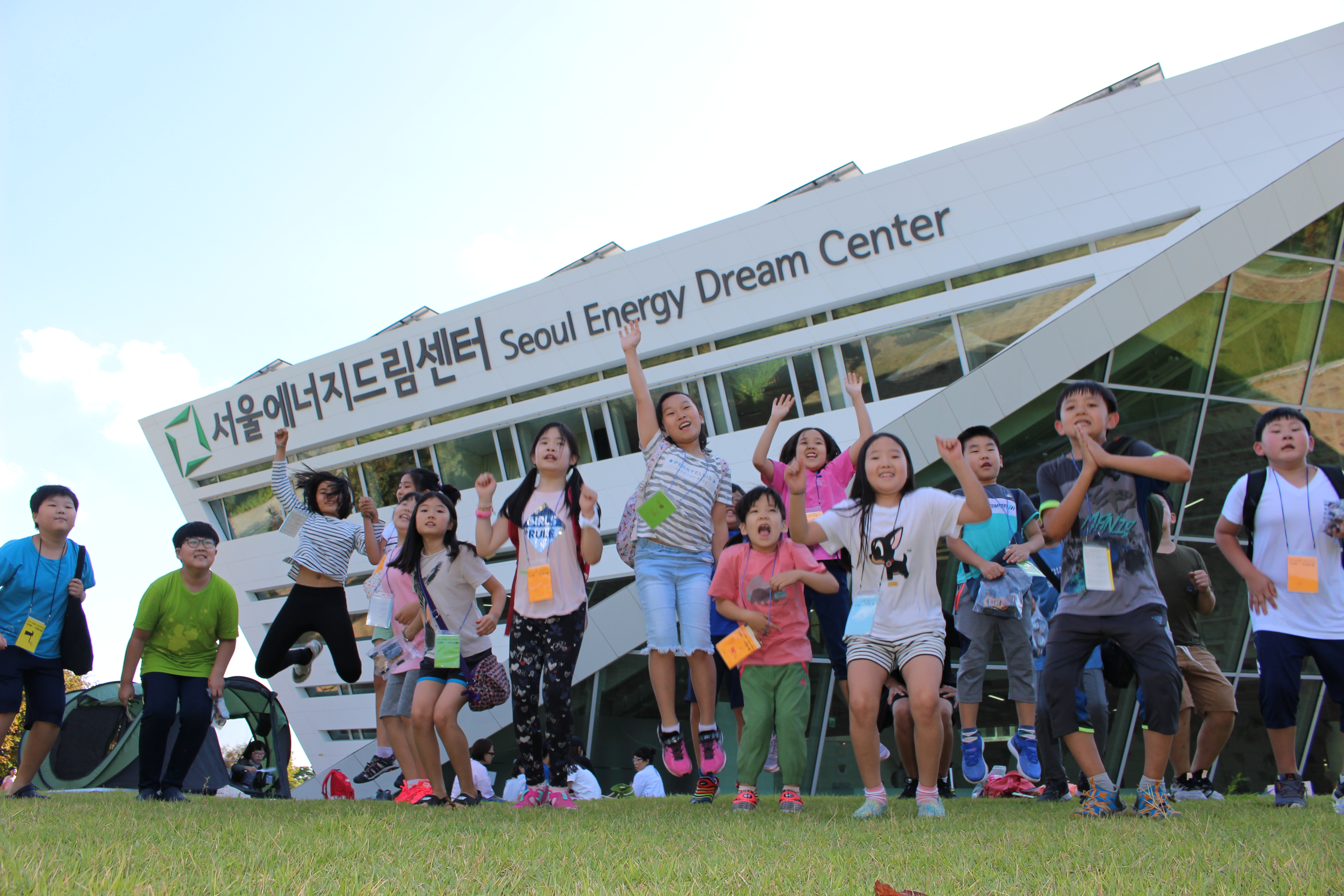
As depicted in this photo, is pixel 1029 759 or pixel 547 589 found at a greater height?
pixel 547 589

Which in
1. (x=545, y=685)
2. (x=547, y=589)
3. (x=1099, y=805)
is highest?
(x=547, y=589)

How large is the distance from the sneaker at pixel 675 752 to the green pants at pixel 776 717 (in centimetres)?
28

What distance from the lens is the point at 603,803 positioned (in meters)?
4.89

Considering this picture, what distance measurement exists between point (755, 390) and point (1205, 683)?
1272 centimetres

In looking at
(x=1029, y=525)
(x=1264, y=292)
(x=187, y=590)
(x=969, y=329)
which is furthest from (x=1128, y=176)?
(x=187, y=590)

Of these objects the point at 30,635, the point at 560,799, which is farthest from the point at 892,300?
the point at 30,635

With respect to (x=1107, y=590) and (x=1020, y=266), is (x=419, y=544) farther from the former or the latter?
(x=1020, y=266)

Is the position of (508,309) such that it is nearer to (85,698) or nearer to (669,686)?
(85,698)

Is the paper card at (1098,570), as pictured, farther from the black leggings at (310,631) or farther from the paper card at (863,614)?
the black leggings at (310,631)

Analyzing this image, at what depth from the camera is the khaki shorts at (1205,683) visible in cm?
507

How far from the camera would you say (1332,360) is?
878cm

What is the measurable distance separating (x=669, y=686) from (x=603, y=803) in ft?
3.21

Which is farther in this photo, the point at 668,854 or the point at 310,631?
the point at 310,631

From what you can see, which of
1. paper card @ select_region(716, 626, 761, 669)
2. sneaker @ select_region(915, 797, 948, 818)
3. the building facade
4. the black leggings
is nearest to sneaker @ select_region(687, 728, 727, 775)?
paper card @ select_region(716, 626, 761, 669)
